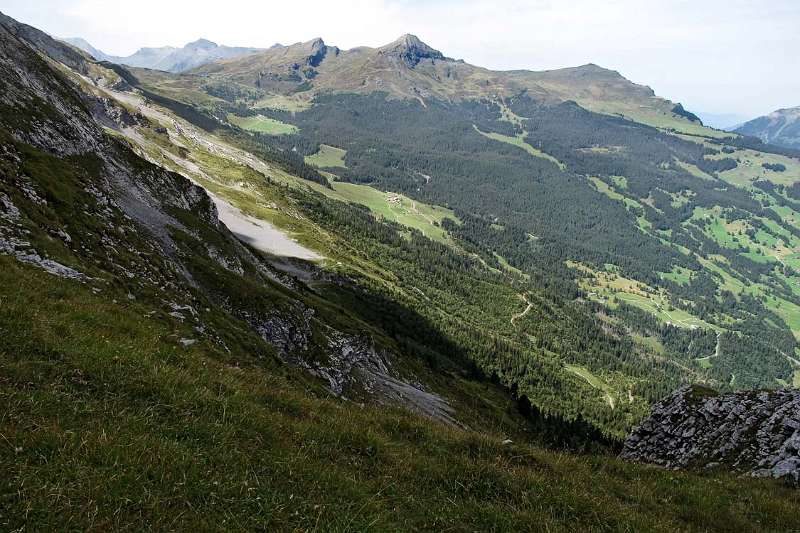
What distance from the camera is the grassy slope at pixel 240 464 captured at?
7996 millimetres

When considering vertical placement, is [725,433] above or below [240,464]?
below

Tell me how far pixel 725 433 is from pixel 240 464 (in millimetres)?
32726

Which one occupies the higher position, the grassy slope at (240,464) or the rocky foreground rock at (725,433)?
the grassy slope at (240,464)

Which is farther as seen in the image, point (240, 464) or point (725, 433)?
point (725, 433)

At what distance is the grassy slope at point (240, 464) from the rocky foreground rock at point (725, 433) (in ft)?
25.2

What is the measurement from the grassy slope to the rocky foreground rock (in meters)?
7.68

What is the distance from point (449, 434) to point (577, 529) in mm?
5186

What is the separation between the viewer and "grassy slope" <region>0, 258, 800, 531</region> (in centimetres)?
800

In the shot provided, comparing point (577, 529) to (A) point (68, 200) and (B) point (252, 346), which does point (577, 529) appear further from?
(A) point (68, 200)

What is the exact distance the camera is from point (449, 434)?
15.5m

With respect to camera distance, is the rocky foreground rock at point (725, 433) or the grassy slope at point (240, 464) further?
the rocky foreground rock at point (725, 433)

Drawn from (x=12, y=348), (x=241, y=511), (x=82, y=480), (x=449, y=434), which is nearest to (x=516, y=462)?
(x=449, y=434)

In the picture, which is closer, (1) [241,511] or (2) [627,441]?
(1) [241,511]

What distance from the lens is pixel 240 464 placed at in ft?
32.4
